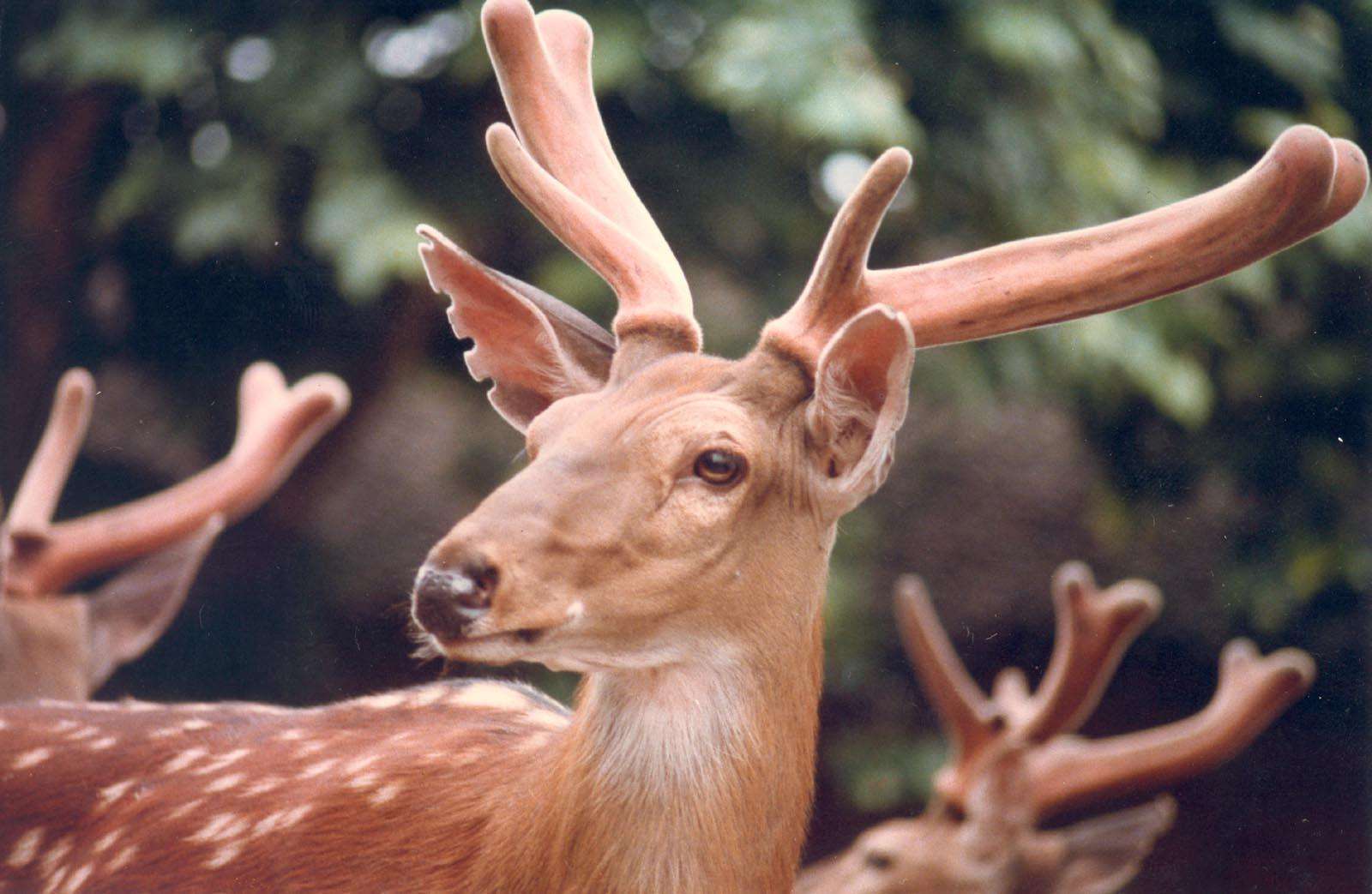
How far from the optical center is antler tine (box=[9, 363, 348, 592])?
3225mm

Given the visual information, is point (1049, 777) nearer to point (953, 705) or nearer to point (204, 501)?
point (953, 705)

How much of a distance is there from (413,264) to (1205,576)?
3.26m

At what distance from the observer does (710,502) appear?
1553mm

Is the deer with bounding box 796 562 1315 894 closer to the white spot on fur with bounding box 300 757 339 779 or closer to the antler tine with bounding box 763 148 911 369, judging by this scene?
the white spot on fur with bounding box 300 757 339 779

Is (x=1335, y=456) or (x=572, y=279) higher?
(x=572, y=279)

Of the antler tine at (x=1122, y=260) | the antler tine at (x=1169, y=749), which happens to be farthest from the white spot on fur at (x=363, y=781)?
the antler tine at (x=1169, y=749)

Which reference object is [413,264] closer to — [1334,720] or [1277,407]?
[1277,407]

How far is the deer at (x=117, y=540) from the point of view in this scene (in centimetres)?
316

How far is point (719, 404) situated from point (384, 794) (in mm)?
562

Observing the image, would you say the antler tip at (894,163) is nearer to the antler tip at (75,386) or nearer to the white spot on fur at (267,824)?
the white spot on fur at (267,824)

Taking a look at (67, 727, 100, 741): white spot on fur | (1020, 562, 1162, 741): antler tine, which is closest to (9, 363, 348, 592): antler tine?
(67, 727, 100, 741): white spot on fur

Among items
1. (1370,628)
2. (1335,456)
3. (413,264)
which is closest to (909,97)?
(413,264)

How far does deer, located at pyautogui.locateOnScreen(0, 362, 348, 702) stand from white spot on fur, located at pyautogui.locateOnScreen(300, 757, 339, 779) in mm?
1451

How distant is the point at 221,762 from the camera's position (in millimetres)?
1888
